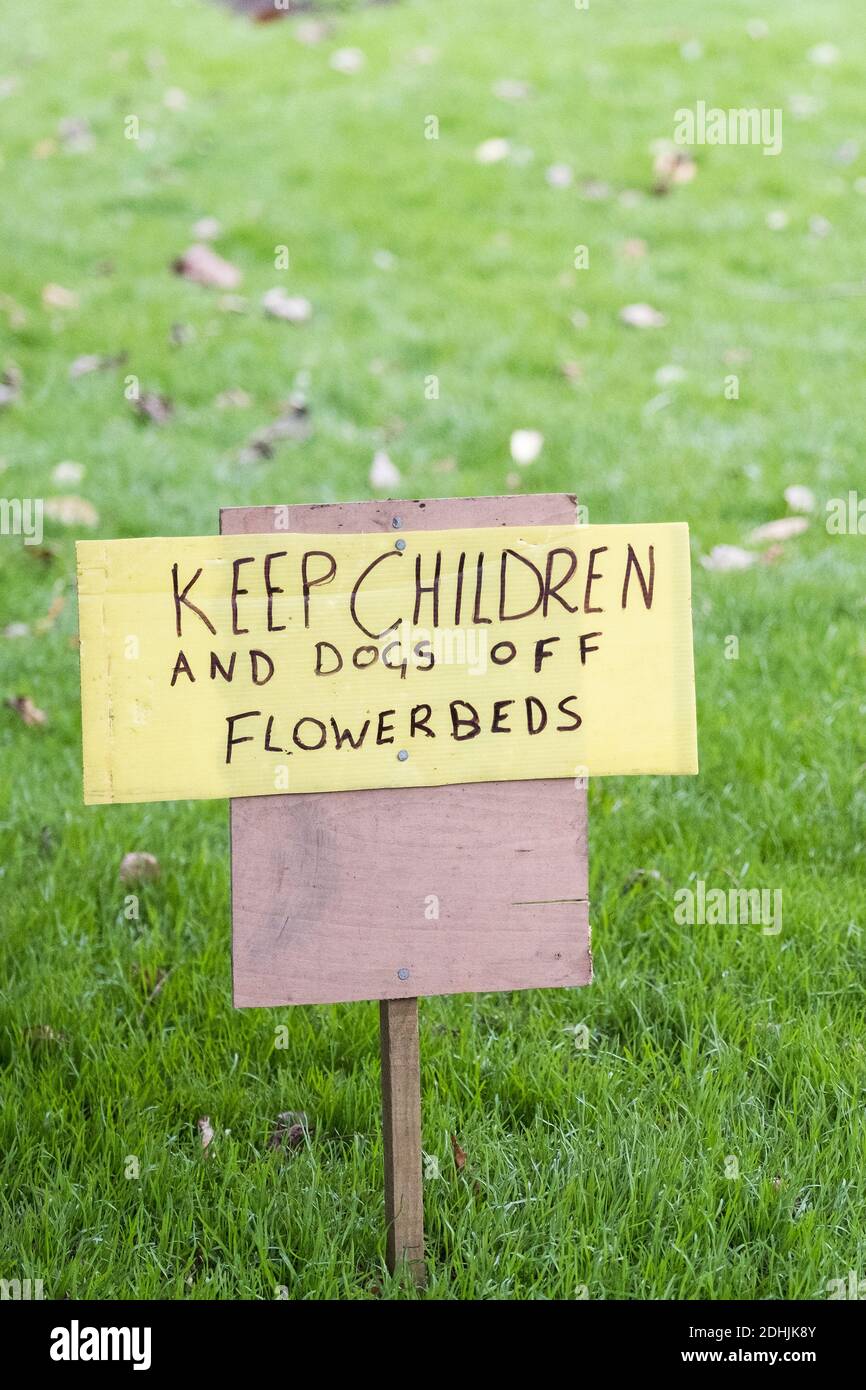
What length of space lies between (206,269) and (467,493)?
2584mm

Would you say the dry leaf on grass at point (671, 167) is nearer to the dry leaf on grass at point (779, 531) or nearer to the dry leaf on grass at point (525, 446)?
the dry leaf on grass at point (525, 446)

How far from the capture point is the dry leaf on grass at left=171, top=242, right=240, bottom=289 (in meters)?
6.18

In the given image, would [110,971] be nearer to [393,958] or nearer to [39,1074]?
[39,1074]

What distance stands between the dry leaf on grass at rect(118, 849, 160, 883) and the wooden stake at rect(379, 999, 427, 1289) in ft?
3.58

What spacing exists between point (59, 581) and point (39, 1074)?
2302 mm

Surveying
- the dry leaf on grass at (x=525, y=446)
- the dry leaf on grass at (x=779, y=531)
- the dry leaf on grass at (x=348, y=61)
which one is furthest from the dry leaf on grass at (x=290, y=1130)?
the dry leaf on grass at (x=348, y=61)

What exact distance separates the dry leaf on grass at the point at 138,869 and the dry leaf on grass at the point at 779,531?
2.25 metres

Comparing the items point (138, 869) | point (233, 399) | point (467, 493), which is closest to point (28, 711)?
point (138, 869)

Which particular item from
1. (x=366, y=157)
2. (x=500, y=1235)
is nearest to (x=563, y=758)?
(x=500, y=1235)

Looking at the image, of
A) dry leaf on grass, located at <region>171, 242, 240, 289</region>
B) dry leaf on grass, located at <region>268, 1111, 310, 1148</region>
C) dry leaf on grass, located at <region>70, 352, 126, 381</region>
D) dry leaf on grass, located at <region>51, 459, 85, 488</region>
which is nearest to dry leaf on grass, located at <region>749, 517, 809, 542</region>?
dry leaf on grass, located at <region>51, 459, 85, 488</region>

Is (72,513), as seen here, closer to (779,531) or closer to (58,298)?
(58,298)

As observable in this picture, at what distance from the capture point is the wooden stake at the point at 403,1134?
66.6 inches

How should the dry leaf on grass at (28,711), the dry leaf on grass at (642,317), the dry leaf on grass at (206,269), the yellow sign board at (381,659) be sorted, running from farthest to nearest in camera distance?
the dry leaf on grass at (206,269) → the dry leaf on grass at (642,317) → the dry leaf on grass at (28,711) → the yellow sign board at (381,659)

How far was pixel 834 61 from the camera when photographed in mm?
7645
